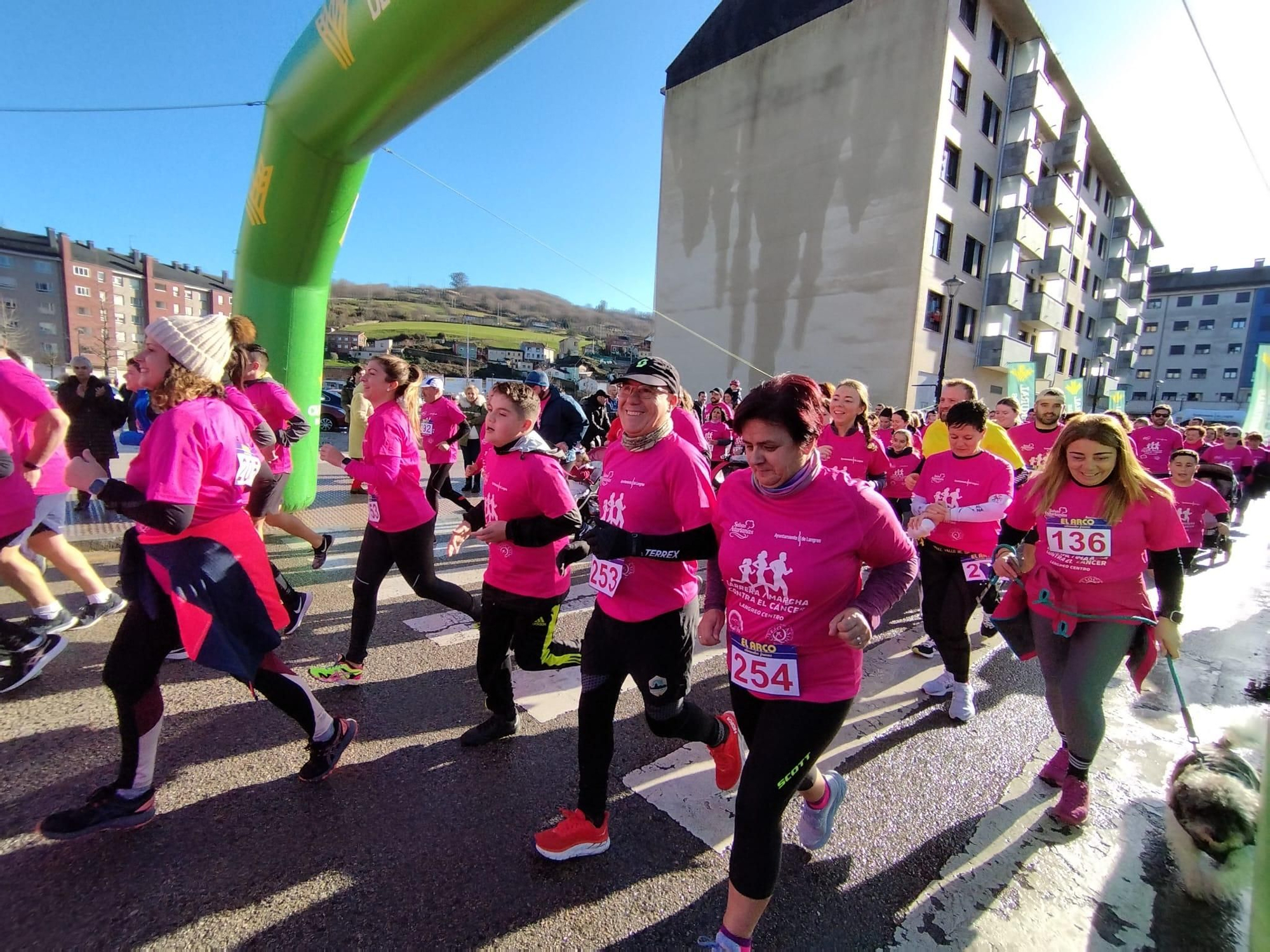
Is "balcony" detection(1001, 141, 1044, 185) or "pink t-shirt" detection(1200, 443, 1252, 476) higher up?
"balcony" detection(1001, 141, 1044, 185)

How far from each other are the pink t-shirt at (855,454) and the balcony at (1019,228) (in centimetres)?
2496

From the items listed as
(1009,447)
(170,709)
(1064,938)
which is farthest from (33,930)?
(1009,447)

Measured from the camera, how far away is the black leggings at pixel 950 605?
3.74m

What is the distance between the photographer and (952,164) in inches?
890

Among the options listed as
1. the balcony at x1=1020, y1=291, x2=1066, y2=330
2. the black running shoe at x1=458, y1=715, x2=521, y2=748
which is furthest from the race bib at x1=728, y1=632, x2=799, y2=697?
the balcony at x1=1020, y1=291, x2=1066, y2=330

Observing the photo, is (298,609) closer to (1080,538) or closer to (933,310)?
(1080,538)

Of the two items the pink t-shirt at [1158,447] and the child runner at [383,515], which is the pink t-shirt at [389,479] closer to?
the child runner at [383,515]

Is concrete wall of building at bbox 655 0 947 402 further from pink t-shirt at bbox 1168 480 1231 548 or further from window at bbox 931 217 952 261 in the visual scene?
pink t-shirt at bbox 1168 480 1231 548

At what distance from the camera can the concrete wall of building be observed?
21.6m

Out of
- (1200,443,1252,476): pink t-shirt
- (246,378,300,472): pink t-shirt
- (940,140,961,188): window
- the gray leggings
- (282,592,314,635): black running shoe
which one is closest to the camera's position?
the gray leggings

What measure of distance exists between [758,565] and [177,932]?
229 centimetres

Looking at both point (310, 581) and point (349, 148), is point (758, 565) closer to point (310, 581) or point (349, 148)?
point (310, 581)

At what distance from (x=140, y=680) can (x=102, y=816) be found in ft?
1.75

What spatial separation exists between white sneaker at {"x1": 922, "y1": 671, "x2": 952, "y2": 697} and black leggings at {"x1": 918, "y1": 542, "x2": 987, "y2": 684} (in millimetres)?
154
